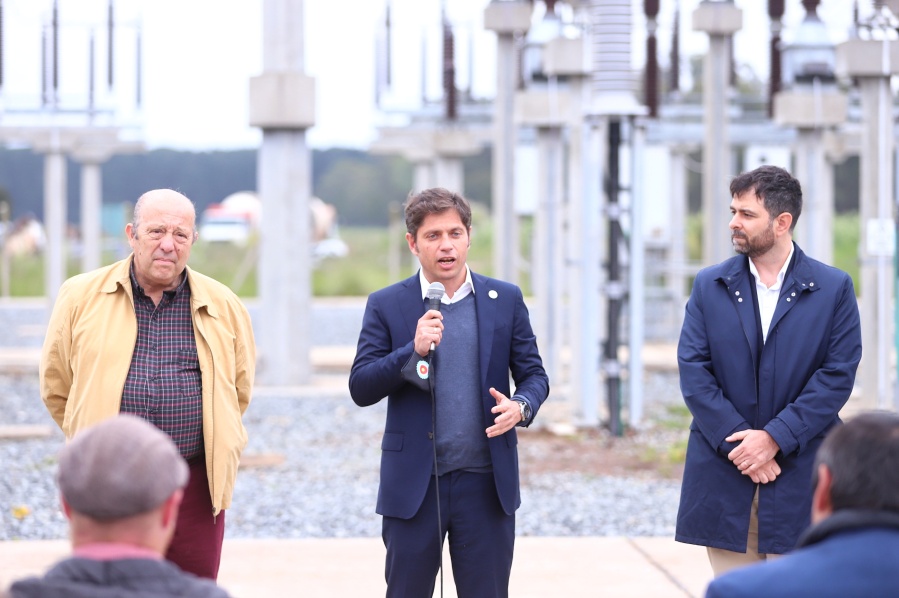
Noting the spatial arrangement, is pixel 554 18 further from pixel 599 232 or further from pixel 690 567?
pixel 690 567

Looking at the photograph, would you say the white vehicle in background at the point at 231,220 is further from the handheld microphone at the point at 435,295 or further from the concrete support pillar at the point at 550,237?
the handheld microphone at the point at 435,295

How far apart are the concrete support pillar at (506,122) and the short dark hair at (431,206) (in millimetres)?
10273

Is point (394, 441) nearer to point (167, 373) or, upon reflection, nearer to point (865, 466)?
point (167, 373)

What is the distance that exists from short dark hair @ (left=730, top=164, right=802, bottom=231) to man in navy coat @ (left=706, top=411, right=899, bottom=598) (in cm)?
198

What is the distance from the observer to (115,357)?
4.25m

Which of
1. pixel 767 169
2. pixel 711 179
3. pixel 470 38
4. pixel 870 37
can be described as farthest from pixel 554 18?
pixel 767 169

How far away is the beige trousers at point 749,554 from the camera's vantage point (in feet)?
14.4

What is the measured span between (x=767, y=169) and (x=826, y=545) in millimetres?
2220

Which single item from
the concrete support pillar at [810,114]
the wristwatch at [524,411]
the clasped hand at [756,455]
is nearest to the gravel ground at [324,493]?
the clasped hand at [756,455]

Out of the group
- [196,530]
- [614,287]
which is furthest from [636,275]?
[196,530]

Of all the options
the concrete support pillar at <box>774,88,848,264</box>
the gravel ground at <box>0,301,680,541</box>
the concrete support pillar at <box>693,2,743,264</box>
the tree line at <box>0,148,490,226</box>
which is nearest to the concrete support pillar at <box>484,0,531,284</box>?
the concrete support pillar at <box>693,2,743,264</box>

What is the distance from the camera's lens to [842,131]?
2186cm

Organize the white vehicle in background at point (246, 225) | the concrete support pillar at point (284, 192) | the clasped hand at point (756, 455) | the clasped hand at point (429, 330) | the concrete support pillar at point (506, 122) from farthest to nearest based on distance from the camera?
the white vehicle in background at point (246, 225)
the concrete support pillar at point (506, 122)
the concrete support pillar at point (284, 192)
the clasped hand at point (756, 455)
the clasped hand at point (429, 330)

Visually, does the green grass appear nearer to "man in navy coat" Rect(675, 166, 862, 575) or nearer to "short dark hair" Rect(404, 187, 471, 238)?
"man in navy coat" Rect(675, 166, 862, 575)
